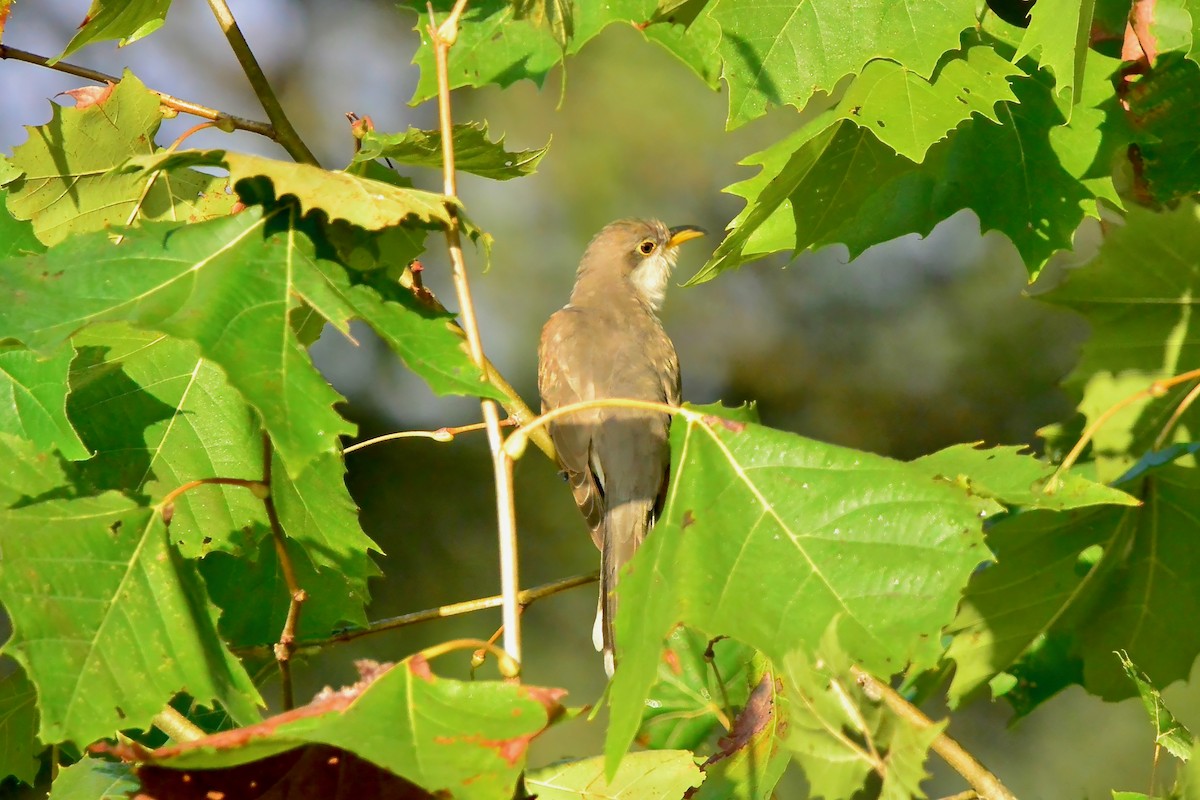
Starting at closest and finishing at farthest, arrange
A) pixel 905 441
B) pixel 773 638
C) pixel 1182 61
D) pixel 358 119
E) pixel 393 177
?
pixel 773 638 → pixel 393 177 → pixel 358 119 → pixel 1182 61 → pixel 905 441

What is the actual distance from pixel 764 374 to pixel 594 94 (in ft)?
8.55

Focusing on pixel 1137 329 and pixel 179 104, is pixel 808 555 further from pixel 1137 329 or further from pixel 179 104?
pixel 179 104

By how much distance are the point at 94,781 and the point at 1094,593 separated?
6.50ft

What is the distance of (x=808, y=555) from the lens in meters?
1.74

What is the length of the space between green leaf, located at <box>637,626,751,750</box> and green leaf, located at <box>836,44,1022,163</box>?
3.49 feet

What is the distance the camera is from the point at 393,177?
2.10 m

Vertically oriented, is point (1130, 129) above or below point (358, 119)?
below

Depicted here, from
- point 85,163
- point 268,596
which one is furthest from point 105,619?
→ point 85,163

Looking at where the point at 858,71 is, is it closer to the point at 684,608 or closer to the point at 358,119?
the point at 358,119

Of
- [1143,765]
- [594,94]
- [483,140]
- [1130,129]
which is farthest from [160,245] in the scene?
[1143,765]

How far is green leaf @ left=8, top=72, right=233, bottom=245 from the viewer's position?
236 cm

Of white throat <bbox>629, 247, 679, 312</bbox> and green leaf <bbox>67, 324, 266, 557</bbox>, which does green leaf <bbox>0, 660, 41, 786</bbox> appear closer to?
green leaf <bbox>67, 324, 266, 557</bbox>

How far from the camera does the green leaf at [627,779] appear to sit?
204cm

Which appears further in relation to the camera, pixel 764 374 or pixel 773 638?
pixel 764 374
